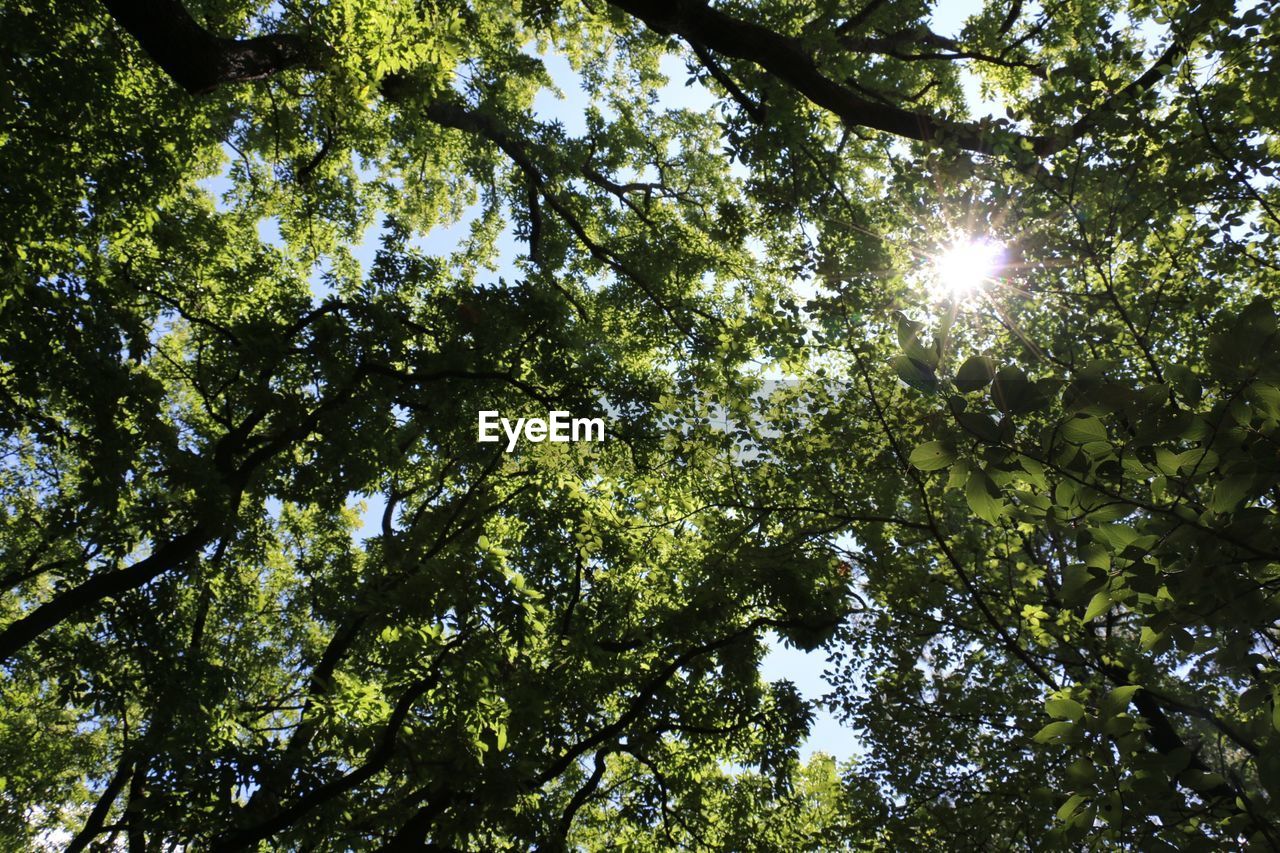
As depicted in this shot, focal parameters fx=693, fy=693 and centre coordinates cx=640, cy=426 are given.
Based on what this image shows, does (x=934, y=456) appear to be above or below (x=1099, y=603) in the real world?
above

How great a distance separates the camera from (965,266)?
6105 mm

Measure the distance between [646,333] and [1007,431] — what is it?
387 inches

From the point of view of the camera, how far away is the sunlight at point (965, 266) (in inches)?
228

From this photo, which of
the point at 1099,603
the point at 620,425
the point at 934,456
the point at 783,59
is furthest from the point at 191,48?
the point at 1099,603

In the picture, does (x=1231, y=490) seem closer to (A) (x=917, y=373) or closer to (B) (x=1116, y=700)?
(B) (x=1116, y=700)

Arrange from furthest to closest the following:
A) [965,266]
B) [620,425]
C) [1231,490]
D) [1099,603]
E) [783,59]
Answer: [620,425] < [965,266] < [783,59] < [1099,603] < [1231,490]

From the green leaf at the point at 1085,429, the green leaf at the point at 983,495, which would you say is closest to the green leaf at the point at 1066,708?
the green leaf at the point at 983,495

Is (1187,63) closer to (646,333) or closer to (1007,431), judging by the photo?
(1007,431)

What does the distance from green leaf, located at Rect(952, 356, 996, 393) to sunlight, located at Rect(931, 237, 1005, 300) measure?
4.71 m

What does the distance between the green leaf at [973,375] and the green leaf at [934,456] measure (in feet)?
0.64

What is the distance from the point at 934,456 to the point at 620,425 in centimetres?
721

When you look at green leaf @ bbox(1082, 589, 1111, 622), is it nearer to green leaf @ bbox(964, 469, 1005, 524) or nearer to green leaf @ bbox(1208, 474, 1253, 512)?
green leaf @ bbox(1208, 474, 1253, 512)

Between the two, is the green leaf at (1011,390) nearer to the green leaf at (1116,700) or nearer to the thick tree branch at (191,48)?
Result: the green leaf at (1116,700)

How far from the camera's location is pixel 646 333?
11.3 m
